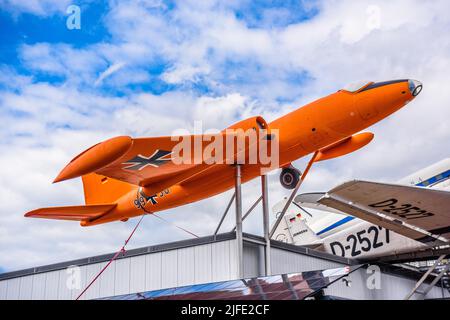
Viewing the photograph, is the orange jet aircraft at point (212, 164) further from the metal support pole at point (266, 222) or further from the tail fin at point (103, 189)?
the metal support pole at point (266, 222)

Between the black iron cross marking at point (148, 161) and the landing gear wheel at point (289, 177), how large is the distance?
4189mm

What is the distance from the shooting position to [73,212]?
58.5 feet

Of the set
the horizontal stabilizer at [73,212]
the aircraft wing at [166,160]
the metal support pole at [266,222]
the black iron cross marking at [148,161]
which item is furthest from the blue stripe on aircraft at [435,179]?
the black iron cross marking at [148,161]

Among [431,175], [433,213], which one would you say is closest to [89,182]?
[433,213]

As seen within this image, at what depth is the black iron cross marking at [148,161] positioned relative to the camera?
14.7m

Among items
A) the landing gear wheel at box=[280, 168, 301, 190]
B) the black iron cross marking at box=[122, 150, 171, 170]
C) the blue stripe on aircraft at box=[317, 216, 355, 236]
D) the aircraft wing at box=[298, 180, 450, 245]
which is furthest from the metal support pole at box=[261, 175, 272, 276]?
the blue stripe on aircraft at box=[317, 216, 355, 236]

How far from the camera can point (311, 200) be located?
90.8 feet

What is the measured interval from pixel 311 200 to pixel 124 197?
12.3m

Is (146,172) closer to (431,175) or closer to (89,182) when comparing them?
(89,182)

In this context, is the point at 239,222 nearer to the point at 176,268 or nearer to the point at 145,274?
the point at 176,268

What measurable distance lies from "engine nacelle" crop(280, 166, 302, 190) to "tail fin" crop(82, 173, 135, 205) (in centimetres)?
539

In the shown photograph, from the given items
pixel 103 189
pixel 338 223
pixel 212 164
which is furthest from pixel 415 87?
pixel 338 223

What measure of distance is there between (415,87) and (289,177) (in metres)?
5.38
